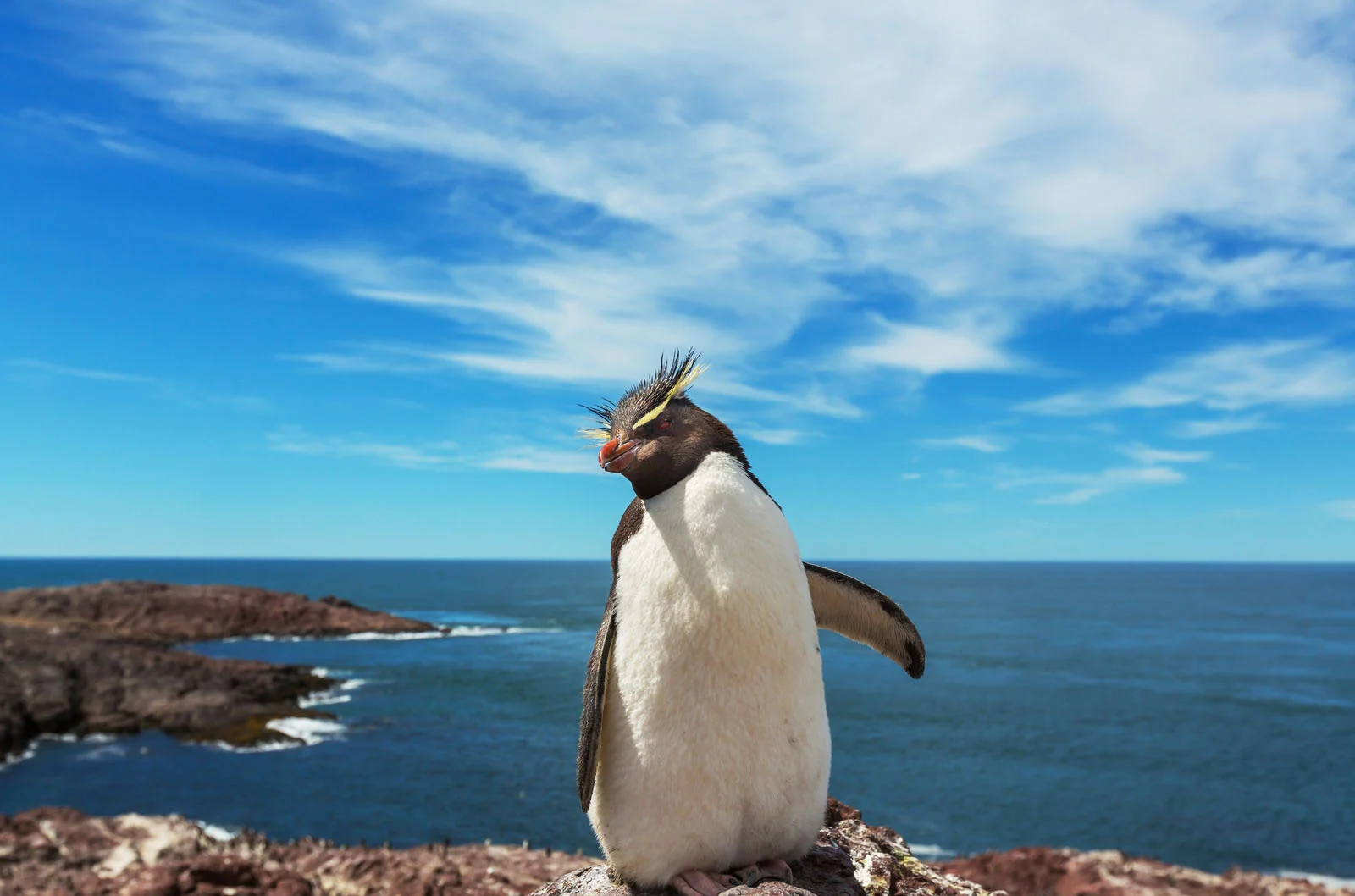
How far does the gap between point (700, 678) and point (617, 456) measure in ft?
3.36

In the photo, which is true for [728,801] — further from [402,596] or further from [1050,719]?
[402,596]

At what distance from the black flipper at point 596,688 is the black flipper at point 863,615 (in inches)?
39.8

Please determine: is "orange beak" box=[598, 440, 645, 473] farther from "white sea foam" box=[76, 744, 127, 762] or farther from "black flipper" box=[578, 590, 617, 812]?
"white sea foam" box=[76, 744, 127, 762]

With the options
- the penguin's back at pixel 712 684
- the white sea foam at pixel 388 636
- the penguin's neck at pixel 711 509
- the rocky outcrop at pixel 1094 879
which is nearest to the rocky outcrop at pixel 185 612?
the white sea foam at pixel 388 636

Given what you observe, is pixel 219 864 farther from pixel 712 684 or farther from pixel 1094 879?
pixel 1094 879

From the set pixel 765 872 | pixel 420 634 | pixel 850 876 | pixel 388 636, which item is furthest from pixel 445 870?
pixel 420 634

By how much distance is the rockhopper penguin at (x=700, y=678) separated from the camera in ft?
11.8

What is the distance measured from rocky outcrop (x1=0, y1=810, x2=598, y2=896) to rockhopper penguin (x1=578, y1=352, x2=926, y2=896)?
2598mm

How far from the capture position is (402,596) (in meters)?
121

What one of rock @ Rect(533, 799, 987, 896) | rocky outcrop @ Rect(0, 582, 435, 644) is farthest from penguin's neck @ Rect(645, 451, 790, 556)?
rocky outcrop @ Rect(0, 582, 435, 644)

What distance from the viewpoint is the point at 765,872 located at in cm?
377

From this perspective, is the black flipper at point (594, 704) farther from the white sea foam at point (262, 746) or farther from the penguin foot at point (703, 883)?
the white sea foam at point (262, 746)

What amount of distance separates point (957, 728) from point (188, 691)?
32377 millimetres

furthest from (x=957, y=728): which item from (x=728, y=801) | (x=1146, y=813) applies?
(x=728, y=801)
